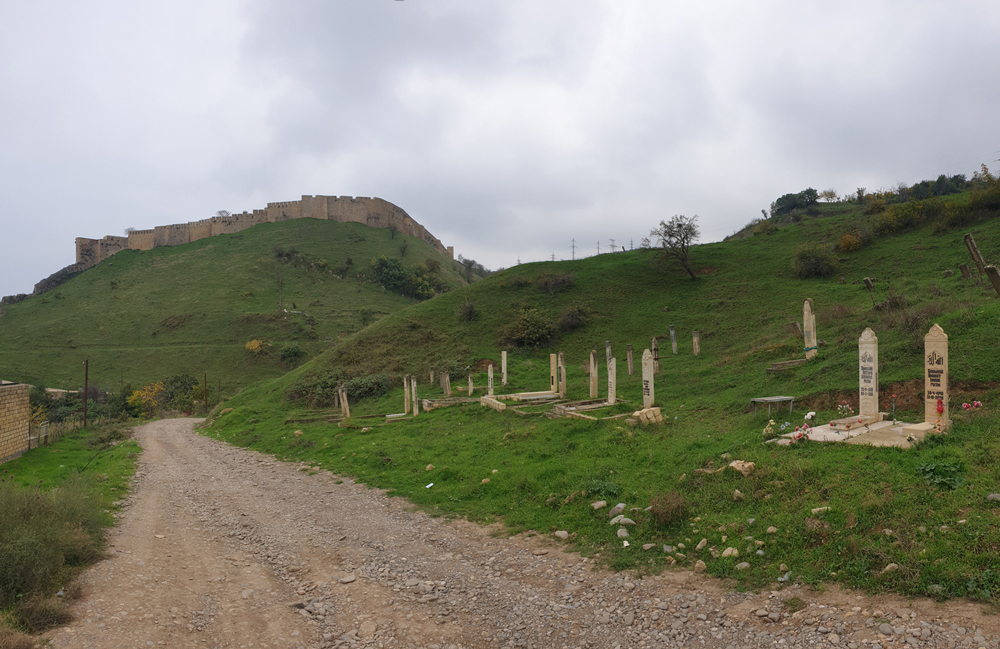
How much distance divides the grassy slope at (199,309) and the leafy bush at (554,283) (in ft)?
92.1

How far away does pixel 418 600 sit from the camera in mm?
6180

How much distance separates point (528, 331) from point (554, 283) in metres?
9.80

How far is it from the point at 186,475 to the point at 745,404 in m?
15.5

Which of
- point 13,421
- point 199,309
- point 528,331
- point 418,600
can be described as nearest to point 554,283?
point 528,331

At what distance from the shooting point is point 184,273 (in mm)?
85125

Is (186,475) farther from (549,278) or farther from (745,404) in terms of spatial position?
(549,278)

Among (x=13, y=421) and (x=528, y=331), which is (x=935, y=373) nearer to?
(x=13, y=421)

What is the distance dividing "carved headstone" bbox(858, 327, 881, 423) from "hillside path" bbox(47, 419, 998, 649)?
6.22 m

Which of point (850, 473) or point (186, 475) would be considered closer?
point (850, 473)

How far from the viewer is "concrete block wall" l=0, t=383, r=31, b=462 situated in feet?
57.7

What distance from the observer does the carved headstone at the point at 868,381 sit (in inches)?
388

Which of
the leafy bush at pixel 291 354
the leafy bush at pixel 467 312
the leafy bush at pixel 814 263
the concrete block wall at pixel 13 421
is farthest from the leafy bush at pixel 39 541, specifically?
the leafy bush at pixel 291 354

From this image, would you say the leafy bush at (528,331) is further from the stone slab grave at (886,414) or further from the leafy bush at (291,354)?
the leafy bush at (291,354)

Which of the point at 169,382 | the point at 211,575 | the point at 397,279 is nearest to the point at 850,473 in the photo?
the point at 211,575
